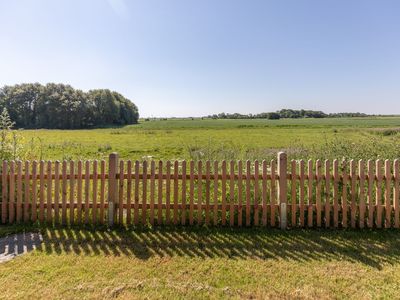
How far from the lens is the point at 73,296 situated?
3229mm

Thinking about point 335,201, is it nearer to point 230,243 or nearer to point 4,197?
point 230,243

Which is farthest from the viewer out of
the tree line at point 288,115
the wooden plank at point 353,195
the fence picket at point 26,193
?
the tree line at point 288,115

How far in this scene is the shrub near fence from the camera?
17.7ft

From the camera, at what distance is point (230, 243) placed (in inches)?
185

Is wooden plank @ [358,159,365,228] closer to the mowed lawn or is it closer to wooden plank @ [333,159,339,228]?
the mowed lawn

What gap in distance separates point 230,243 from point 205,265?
2.83ft

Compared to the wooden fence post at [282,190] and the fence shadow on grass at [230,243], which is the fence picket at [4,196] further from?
the wooden fence post at [282,190]

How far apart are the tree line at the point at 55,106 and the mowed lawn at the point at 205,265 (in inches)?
3659

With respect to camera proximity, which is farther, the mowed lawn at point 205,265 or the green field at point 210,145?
the green field at point 210,145

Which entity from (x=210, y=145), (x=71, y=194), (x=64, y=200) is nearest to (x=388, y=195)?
(x=71, y=194)

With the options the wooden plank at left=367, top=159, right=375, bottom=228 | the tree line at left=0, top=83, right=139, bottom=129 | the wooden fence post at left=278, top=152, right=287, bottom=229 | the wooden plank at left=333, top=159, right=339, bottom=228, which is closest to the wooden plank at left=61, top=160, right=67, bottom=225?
the wooden fence post at left=278, top=152, right=287, bottom=229

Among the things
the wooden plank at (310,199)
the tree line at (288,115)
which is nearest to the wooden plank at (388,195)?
the wooden plank at (310,199)

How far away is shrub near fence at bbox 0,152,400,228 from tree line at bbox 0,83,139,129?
91.6 metres

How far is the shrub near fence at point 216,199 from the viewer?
5387mm
